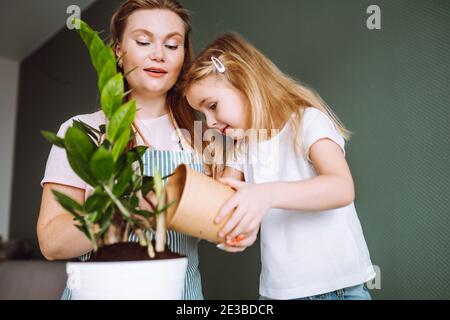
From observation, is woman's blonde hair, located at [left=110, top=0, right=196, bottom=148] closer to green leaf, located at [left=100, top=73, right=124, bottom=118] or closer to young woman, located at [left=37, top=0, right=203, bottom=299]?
young woman, located at [left=37, top=0, right=203, bottom=299]

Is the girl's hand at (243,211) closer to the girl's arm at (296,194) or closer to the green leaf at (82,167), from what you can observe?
the girl's arm at (296,194)

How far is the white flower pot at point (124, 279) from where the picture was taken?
0.50 m

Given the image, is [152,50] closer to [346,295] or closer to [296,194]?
[296,194]

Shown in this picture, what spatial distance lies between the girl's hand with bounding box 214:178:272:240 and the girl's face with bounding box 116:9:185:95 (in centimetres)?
44

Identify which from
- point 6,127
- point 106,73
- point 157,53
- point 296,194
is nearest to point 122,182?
point 106,73

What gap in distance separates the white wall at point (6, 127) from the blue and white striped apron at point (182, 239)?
3.29 metres

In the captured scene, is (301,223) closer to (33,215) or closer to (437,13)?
(437,13)

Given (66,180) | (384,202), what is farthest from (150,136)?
(384,202)

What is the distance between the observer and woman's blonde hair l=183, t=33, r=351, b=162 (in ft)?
3.18

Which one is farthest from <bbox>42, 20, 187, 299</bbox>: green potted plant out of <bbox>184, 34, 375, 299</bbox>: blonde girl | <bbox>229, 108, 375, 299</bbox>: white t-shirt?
<bbox>229, 108, 375, 299</bbox>: white t-shirt

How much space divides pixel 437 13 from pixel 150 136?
0.83 metres

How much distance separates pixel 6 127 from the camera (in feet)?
12.9

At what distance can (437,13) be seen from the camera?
3.76ft

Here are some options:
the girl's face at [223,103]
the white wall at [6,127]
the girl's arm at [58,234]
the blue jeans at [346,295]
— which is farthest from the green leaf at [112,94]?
the white wall at [6,127]
